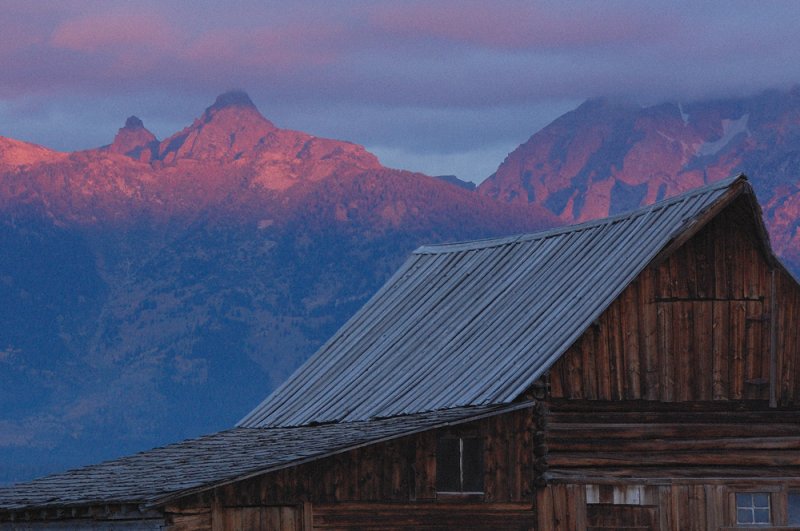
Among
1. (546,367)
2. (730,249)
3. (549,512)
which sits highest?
(730,249)

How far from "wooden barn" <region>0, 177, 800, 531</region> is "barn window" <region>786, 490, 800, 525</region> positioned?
2 centimetres

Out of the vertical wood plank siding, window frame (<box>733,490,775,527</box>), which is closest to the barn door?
window frame (<box>733,490,775,527</box>)

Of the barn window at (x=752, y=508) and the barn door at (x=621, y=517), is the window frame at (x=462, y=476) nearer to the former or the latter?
the barn door at (x=621, y=517)

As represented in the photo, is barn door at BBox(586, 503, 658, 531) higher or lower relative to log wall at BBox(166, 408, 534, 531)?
lower

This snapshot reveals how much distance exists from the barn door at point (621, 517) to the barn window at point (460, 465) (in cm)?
196

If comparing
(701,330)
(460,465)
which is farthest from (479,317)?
(460,465)

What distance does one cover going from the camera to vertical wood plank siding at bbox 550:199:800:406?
99.8ft

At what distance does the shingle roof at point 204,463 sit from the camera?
27.8 meters

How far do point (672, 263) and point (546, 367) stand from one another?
324cm

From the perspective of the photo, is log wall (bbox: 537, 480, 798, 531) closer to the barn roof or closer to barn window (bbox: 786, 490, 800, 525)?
barn window (bbox: 786, 490, 800, 525)

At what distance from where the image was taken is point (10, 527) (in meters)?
30.4

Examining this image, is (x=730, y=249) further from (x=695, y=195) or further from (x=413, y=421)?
(x=413, y=421)

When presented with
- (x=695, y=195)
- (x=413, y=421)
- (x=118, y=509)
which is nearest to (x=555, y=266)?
(x=695, y=195)

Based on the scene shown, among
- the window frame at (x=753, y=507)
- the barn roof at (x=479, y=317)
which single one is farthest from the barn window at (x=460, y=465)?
the window frame at (x=753, y=507)
